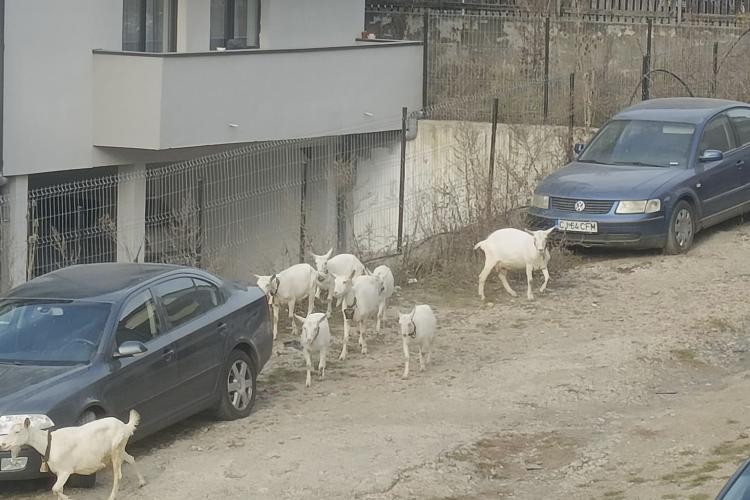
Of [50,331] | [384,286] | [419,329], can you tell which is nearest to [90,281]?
[50,331]

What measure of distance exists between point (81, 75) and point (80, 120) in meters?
0.59

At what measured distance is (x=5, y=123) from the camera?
17.5 m

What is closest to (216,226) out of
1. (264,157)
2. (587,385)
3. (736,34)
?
(264,157)

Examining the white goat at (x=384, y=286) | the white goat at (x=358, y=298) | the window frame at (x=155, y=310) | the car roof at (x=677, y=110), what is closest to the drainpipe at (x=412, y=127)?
the car roof at (x=677, y=110)

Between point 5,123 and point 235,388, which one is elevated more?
point 5,123

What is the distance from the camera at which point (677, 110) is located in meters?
19.2

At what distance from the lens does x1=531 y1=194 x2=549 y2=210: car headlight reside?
1791cm

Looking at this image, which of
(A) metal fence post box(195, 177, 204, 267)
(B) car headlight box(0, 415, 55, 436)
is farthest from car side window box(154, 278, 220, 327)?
(A) metal fence post box(195, 177, 204, 267)

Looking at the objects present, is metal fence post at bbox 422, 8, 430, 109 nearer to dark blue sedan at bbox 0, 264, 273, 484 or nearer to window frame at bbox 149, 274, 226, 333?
dark blue sedan at bbox 0, 264, 273, 484

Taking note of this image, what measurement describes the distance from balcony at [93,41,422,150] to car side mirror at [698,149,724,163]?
658cm

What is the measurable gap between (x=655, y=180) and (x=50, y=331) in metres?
9.40

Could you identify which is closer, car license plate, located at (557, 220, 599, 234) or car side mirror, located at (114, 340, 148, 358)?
car side mirror, located at (114, 340, 148, 358)

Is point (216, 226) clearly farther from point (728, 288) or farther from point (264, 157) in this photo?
point (728, 288)

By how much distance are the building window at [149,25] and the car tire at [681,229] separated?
777cm
